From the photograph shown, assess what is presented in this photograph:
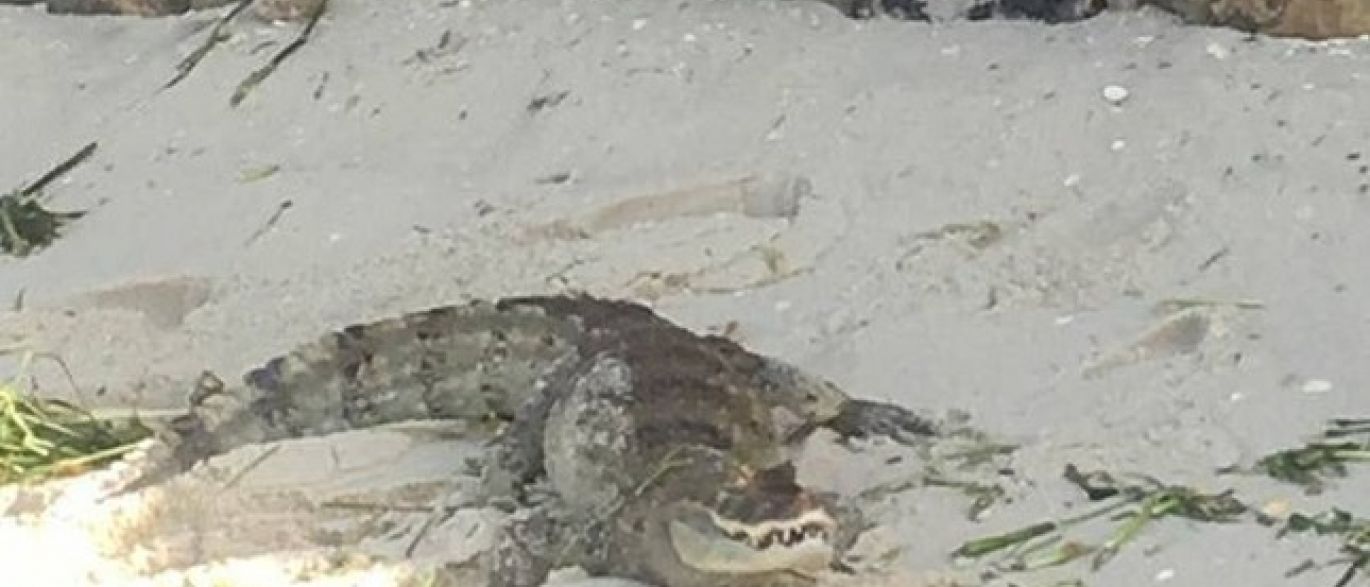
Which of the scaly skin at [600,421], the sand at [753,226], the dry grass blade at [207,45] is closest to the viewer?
the scaly skin at [600,421]

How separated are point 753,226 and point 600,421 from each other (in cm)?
91

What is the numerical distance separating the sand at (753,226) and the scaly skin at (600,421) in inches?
3.7

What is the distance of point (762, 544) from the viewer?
3387 mm

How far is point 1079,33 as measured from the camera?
4.98 m

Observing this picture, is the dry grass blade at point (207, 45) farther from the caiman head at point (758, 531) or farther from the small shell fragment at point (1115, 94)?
the caiman head at point (758, 531)

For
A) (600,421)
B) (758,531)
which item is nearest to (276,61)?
(600,421)

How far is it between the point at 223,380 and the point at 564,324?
569 millimetres

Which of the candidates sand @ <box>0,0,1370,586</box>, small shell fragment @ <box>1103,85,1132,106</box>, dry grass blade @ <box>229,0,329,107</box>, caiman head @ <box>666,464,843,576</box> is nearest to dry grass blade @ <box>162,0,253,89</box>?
sand @ <box>0,0,1370,586</box>

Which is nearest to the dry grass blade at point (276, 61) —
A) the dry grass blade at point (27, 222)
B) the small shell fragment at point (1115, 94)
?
the dry grass blade at point (27, 222)

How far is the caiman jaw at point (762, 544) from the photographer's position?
3.37 metres

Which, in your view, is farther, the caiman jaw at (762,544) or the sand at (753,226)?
the sand at (753,226)

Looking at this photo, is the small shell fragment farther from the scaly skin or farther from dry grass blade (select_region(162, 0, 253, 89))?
dry grass blade (select_region(162, 0, 253, 89))

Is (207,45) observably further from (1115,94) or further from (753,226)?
(1115,94)

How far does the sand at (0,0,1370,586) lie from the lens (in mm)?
3842
